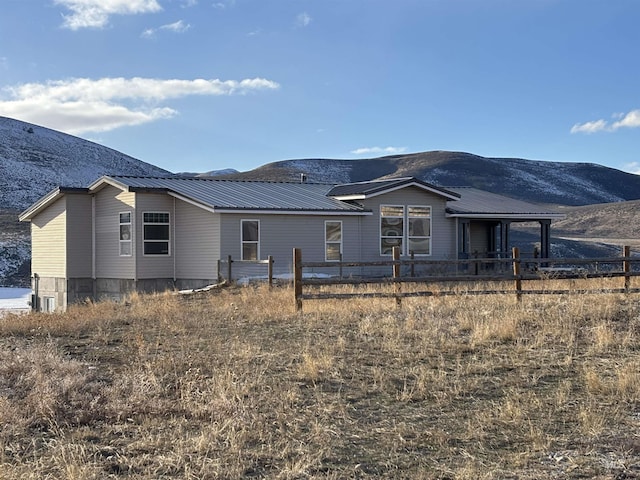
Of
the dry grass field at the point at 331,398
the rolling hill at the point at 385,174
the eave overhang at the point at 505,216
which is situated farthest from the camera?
the rolling hill at the point at 385,174

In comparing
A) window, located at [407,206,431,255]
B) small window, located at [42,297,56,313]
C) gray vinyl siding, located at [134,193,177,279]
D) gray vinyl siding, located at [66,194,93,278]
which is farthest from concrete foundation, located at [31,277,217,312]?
window, located at [407,206,431,255]

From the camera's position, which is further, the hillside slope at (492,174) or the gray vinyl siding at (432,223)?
the hillside slope at (492,174)

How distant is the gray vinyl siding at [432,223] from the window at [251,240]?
14.8ft

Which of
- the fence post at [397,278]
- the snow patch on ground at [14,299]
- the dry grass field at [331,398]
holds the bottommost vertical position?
the snow patch on ground at [14,299]

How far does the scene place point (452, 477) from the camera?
565 centimetres

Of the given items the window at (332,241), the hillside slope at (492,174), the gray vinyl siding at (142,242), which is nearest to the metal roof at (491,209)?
the window at (332,241)

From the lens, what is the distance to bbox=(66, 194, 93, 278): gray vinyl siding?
1163 inches

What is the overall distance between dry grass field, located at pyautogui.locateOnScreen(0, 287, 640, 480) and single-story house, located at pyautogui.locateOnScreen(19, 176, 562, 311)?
1269 cm

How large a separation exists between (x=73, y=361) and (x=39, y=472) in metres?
4.55

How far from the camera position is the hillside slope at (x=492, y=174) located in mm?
140250

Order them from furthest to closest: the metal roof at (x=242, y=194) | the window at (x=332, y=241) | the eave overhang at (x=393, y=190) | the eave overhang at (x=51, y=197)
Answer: the eave overhang at (x=51, y=197) → the eave overhang at (x=393, y=190) → the window at (x=332, y=241) → the metal roof at (x=242, y=194)

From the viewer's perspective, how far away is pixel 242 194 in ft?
94.3

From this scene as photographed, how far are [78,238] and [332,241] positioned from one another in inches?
388

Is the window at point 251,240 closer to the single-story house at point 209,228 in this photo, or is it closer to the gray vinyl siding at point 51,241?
the single-story house at point 209,228
